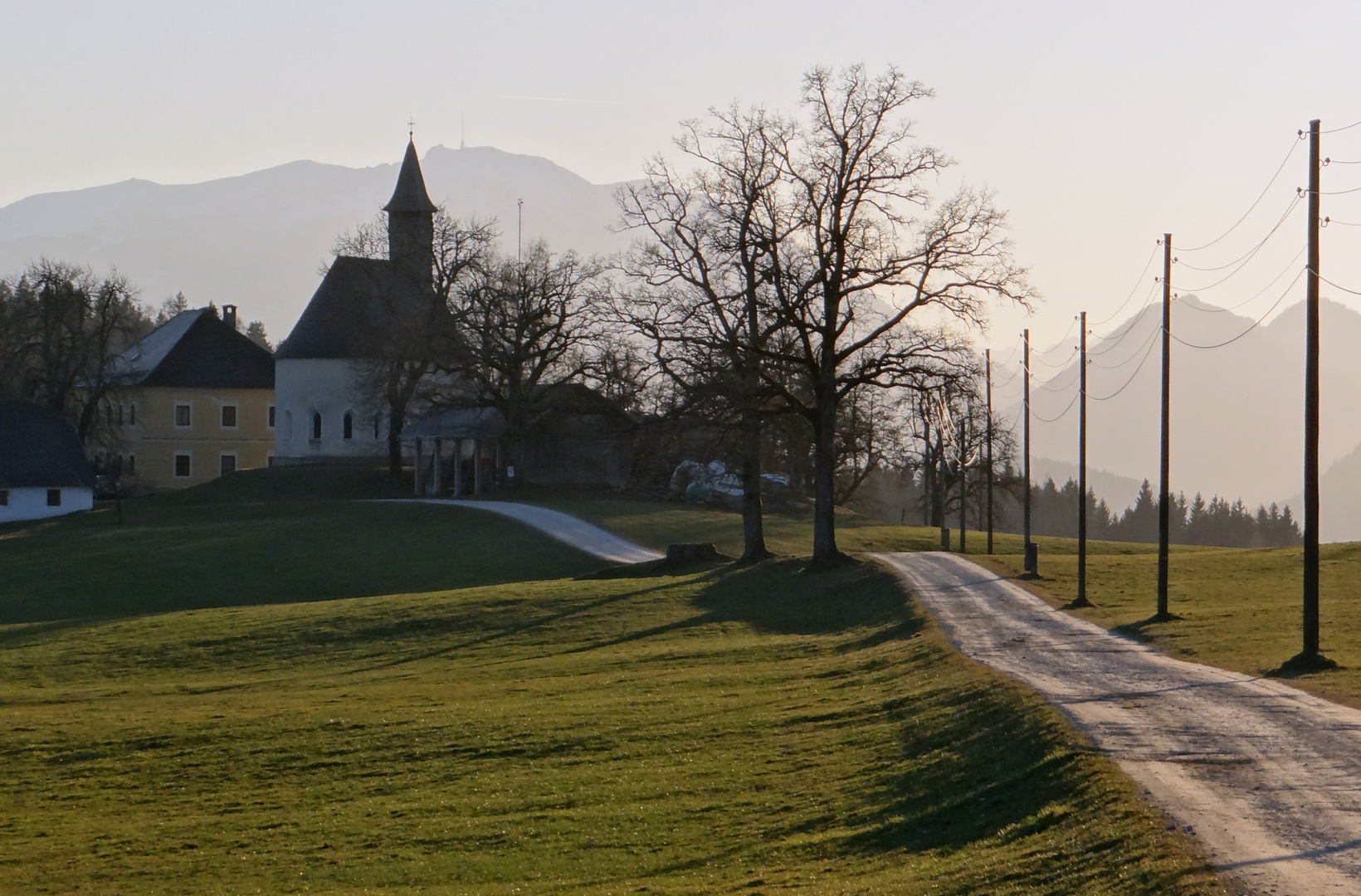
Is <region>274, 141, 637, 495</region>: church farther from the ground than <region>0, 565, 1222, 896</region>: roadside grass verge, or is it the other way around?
<region>274, 141, 637, 495</region>: church

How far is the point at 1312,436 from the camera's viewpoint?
20.3m

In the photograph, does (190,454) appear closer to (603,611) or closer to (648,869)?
(603,611)

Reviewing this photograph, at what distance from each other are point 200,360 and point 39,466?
26.6 metres

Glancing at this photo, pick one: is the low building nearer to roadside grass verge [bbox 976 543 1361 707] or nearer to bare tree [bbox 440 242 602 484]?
bare tree [bbox 440 242 602 484]

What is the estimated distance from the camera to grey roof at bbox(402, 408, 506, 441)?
71.0m

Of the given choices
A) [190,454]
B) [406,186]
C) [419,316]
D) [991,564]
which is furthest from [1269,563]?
[190,454]

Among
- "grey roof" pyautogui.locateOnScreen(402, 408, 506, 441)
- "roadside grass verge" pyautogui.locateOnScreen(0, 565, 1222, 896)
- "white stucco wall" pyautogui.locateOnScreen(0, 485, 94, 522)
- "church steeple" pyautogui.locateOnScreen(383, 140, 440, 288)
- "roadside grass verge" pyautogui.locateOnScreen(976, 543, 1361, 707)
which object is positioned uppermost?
"church steeple" pyautogui.locateOnScreen(383, 140, 440, 288)

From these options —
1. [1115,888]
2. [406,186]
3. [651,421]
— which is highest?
[406,186]

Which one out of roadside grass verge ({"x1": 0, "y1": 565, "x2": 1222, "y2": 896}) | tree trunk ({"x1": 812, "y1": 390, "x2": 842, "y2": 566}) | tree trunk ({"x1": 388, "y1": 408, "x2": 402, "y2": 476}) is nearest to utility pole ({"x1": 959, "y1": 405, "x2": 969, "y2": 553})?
tree trunk ({"x1": 812, "y1": 390, "x2": 842, "y2": 566})

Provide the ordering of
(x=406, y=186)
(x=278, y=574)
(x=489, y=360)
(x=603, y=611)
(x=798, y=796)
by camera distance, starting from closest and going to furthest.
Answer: (x=798, y=796), (x=603, y=611), (x=278, y=574), (x=489, y=360), (x=406, y=186)

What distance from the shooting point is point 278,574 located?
46.4 meters

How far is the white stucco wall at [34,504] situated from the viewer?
6825cm

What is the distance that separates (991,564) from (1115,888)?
3349cm

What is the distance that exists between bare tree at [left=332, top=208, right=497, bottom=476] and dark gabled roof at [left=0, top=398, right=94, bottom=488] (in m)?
15.6
